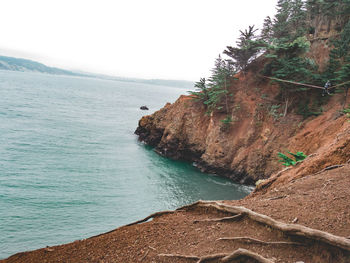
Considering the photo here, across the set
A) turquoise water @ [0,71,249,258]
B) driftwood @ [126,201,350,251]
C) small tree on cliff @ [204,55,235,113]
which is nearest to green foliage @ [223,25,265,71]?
small tree on cliff @ [204,55,235,113]

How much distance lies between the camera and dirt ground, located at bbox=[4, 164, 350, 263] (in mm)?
3916

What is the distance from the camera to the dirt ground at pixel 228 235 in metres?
3.92

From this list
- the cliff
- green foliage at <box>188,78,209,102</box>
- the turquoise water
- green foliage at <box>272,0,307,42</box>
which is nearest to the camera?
the turquoise water

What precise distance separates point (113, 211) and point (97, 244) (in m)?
10.7

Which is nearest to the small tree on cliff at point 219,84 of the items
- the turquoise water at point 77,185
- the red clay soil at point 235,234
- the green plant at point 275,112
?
the green plant at point 275,112

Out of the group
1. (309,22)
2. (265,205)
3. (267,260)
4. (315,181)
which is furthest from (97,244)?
(309,22)

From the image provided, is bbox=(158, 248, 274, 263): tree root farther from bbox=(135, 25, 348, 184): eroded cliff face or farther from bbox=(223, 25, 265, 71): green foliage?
bbox=(223, 25, 265, 71): green foliage

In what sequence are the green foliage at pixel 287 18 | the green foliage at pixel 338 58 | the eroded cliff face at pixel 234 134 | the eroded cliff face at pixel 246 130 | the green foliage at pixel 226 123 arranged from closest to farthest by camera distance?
1. the eroded cliff face at pixel 246 130
2. the green foliage at pixel 338 58
3. the eroded cliff face at pixel 234 134
4. the green foliage at pixel 226 123
5. the green foliage at pixel 287 18

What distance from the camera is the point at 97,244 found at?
5617 mm

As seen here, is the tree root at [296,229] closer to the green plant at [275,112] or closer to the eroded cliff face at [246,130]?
the eroded cliff face at [246,130]

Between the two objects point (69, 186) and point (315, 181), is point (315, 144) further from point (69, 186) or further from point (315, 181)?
point (69, 186)

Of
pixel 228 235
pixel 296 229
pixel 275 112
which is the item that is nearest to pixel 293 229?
pixel 296 229

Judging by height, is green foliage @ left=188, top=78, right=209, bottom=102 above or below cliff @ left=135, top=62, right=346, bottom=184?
above

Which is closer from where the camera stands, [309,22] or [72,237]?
[72,237]
